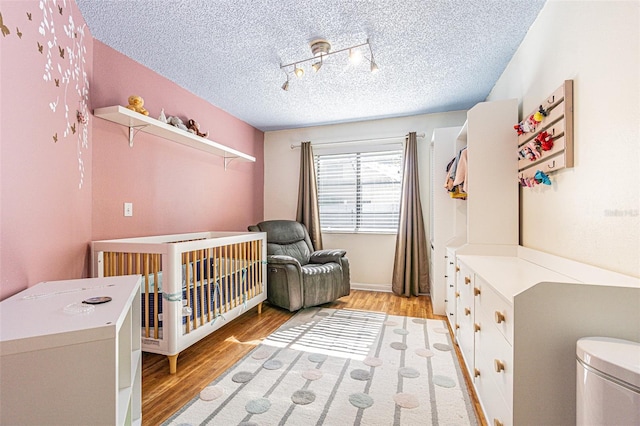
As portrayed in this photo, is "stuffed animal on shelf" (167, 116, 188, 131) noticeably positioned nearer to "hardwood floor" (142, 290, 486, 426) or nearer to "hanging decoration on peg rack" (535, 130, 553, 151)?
"hardwood floor" (142, 290, 486, 426)

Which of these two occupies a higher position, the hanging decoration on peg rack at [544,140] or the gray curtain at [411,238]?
the hanging decoration on peg rack at [544,140]

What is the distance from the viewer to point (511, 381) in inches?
42.9

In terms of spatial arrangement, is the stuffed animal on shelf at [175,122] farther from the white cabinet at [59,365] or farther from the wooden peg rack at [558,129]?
the wooden peg rack at [558,129]

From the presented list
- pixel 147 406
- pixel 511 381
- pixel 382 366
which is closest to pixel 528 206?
pixel 511 381

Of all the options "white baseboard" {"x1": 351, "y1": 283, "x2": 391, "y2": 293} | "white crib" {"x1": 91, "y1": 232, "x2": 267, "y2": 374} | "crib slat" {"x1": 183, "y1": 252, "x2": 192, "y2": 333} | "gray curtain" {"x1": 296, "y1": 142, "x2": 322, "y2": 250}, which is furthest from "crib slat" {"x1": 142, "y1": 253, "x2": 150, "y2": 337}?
"white baseboard" {"x1": 351, "y1": 283, "x2": 391, "y2": 293}

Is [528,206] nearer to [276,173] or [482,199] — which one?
[482,199]

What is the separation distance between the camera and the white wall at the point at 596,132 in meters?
1.10

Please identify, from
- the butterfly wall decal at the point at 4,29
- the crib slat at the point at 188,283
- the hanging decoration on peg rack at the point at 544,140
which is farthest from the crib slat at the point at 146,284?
the hanging decoration on peg rack at the point at 544,140

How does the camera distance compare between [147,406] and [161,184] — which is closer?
[147,406]

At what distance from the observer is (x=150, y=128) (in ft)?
8.04

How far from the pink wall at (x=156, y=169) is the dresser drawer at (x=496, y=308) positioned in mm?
2503

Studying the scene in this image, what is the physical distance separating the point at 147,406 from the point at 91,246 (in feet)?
3.61

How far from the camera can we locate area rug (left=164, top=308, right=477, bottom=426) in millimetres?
1512

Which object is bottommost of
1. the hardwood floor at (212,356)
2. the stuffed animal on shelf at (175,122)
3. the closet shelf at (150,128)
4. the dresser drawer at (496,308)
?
the hardwood floor at (212,356)
